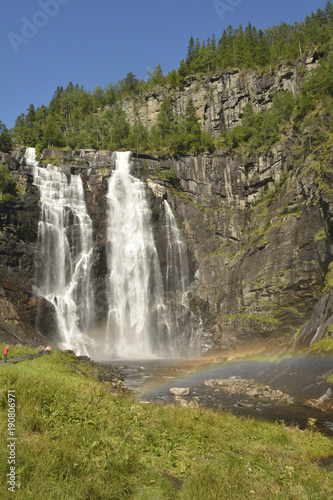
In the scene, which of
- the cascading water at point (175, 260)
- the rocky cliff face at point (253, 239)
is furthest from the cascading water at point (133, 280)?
the rocky cliff face at point (253, 239)

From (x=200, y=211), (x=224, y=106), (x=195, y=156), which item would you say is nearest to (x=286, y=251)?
(x=200, y=211)

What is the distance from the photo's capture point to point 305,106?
46.0 metres

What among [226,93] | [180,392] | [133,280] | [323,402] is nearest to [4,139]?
[133,280]

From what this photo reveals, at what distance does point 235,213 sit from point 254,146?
12.8 meters

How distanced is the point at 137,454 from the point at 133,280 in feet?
138

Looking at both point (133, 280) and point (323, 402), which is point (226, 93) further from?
point (323, 402)

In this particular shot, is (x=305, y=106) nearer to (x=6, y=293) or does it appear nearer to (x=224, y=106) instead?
(x=224, y=106)

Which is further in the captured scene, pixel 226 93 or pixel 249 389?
pixel 226 93

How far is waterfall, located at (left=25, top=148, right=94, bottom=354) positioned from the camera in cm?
4156

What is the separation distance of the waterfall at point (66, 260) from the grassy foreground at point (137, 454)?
3305 cm

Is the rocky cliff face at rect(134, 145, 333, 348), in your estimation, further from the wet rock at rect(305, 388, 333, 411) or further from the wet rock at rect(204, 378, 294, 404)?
the wet rock at rect(305, 388, 333, 411)

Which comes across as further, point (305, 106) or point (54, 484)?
point (305, 106)

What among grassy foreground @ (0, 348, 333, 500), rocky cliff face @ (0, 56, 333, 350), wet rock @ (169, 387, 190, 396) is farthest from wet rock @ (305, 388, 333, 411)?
wet rock @ (169, 387, 190, 396)

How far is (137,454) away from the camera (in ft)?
21.2
